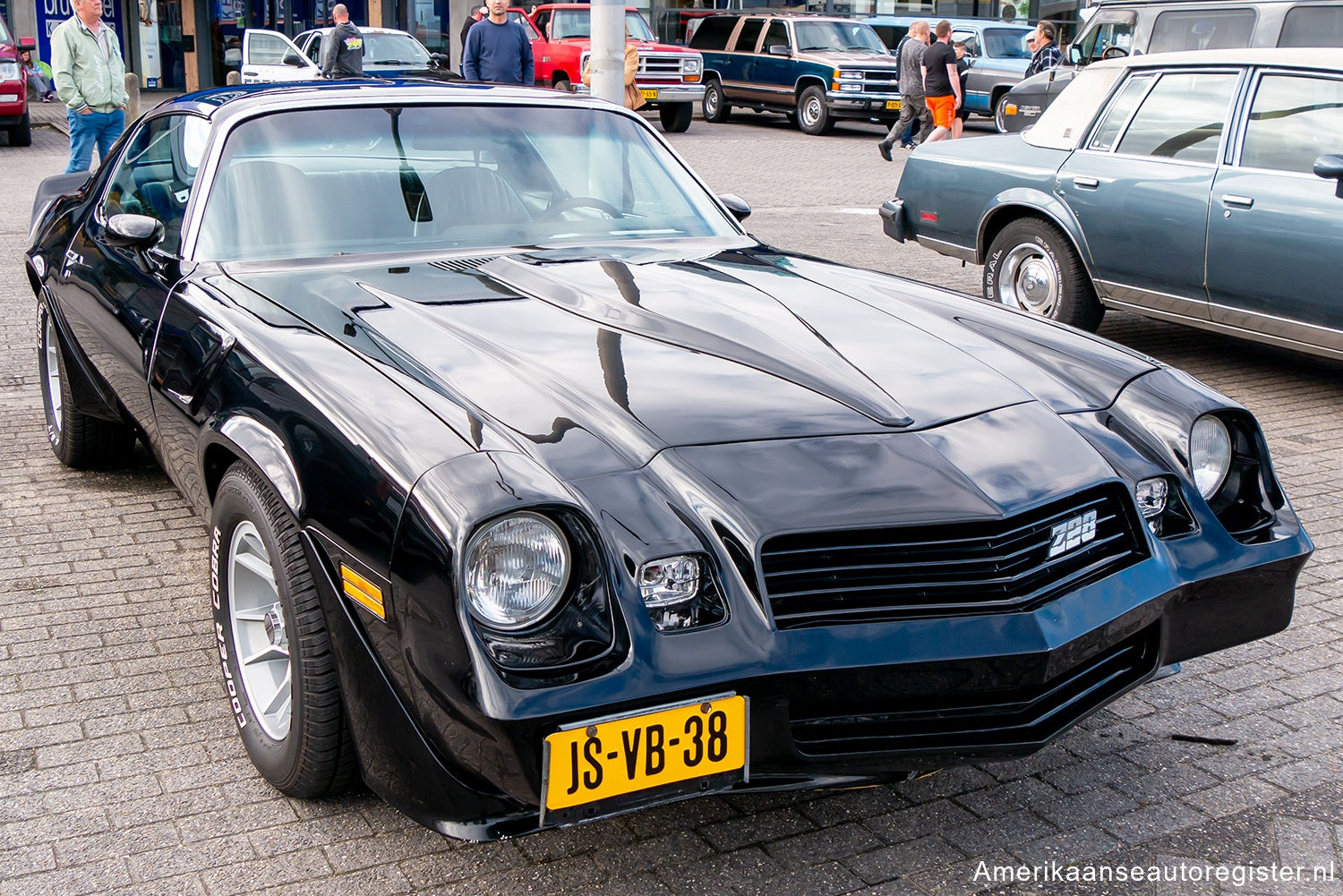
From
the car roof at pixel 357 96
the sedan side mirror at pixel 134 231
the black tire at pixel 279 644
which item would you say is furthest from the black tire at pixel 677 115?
the black tire at pixel 279 644

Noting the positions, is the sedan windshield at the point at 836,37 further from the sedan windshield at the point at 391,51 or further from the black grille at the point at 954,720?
the black grille at the point at 954,720

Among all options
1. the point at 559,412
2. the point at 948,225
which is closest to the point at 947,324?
the point at 559,412

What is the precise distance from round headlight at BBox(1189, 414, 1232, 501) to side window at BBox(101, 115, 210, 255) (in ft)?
9.20

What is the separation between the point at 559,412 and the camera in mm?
2613

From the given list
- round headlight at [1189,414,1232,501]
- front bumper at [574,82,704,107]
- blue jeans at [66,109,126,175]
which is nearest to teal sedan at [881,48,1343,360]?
round headlight at [1189,414,1232,501]

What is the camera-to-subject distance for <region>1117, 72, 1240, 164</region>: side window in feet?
22.5

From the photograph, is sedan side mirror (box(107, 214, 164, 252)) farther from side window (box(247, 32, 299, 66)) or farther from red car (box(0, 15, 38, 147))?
side window (box(247, 32, 299, 66))

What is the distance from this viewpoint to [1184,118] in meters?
7.04

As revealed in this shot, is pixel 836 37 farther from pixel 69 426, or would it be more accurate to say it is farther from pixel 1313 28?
pixel 69 426

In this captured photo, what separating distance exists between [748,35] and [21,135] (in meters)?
12.2

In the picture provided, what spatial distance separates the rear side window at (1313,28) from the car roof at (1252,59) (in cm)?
564

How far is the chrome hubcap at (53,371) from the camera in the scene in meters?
4.95

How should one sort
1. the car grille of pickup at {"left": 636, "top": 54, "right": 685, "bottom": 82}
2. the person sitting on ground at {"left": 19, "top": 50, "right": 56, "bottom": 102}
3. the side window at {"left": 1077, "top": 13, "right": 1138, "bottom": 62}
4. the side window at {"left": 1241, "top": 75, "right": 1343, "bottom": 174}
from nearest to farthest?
the side window at {"left": 1241, "top": 75, "right": 1343, "bottom": 174}
the side window at {"left": 1077, "top": 13, "right": 1138, "bottom": 62}
the car grille of pickup at {"left": 636, "top": 54, "right": 685, "bottom": 82}
the person sitting on ground at {"left": 19, "top": 50, "right": 56, "bottom": 102}

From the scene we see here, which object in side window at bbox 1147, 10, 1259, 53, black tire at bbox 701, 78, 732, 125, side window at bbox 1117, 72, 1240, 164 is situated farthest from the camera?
black tire at bbox 701, 78, 732, 125
